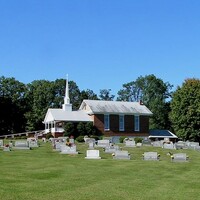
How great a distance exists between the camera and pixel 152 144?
50594mm

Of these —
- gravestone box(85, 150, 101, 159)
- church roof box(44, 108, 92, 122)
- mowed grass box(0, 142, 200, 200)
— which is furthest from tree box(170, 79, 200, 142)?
gravestone box(85, 150, 101, 159)

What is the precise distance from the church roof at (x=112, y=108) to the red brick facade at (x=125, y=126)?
840 millimetres

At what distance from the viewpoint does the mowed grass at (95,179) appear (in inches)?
696

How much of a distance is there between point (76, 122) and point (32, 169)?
4347 cm

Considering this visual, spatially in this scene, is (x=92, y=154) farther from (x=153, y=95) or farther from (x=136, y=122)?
(x=153, y=95)

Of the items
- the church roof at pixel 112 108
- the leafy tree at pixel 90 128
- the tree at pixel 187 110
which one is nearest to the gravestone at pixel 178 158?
the leafy tree at pixel 90 128

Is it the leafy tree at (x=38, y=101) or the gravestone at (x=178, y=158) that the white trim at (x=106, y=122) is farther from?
the gravestone at (x=178, y=158)

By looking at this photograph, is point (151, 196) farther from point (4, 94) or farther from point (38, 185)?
point (4, 94)

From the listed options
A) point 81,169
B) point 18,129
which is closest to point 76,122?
point 18,129

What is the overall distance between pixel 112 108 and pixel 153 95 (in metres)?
37.6

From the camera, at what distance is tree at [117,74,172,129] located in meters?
101

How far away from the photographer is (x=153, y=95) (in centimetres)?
10881

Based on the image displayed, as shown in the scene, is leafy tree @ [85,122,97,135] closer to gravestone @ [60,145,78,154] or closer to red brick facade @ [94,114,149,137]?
red brick facade @ [94,114,149,137]

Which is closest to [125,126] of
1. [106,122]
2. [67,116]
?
[106,122]
